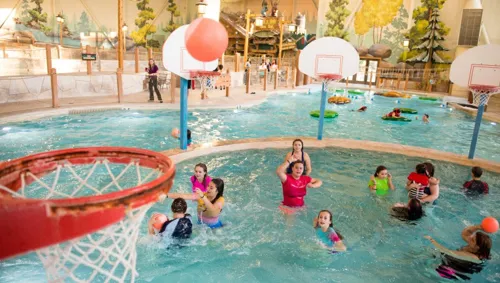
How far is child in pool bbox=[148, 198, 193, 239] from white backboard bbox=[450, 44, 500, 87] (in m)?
7.15

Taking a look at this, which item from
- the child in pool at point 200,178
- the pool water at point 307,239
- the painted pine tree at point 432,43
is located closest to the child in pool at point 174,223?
the pool water at point 307,239

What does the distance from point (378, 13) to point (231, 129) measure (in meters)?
22.0

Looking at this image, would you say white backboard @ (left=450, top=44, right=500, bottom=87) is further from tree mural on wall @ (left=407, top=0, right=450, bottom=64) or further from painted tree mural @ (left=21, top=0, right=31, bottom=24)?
painted tree mural @ (left=21, top=0, right=31, bottom=24)

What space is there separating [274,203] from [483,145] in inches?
Result: 326

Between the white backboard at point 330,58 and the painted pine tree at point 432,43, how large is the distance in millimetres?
19254

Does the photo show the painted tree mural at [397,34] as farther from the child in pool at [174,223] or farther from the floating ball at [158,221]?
the floating ball at [158,221]

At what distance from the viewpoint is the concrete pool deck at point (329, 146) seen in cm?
796

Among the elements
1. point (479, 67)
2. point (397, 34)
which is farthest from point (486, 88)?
point (397, 34)

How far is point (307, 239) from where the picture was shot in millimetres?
5020

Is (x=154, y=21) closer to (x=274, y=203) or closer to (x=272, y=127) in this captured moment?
(x=272, y=127)

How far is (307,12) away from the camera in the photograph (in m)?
32.4

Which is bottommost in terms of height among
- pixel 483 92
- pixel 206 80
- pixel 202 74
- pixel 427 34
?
pixel 206 80

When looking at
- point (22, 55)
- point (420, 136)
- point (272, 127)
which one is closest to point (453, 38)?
point (420, 136)

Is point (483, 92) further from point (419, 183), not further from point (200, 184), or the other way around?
point (200, 184)
